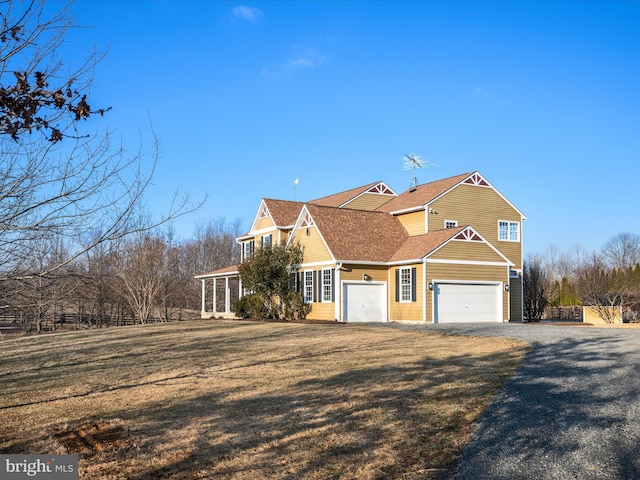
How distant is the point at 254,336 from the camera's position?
20.7 m

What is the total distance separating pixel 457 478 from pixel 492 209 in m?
27.5

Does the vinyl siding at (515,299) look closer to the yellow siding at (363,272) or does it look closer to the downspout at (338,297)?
the yellow siding at (363,272)

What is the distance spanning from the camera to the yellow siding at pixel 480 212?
101 ft

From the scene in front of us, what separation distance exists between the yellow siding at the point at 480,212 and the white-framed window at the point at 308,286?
6.62 metres

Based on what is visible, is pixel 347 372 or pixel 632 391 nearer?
pixel 632 391

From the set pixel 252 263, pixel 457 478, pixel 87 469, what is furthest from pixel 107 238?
pixel 252 263

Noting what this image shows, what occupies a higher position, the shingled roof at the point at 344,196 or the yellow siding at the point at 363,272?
the shingled roof at the point at 344,196

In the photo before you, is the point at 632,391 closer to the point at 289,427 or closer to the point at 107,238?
the point at 289,427

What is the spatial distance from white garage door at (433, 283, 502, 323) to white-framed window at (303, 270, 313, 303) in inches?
238

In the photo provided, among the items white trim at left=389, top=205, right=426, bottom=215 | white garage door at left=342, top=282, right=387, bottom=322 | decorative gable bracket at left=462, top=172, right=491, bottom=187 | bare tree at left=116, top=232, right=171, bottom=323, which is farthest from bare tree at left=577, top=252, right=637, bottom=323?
bare tree at left=116, top=232, right=171, bottom=323

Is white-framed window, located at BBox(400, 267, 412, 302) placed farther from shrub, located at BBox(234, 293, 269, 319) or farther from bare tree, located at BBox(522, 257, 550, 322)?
bare tree, located at BBox(522, 257, 550, 322)

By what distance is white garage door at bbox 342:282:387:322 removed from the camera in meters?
27.6

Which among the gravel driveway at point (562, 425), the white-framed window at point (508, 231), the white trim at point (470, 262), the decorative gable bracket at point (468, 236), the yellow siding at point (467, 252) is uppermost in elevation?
the white-framed window at point (508, 231)

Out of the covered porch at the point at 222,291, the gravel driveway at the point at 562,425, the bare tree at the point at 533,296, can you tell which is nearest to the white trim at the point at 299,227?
the covered porch at the point at 222,291
